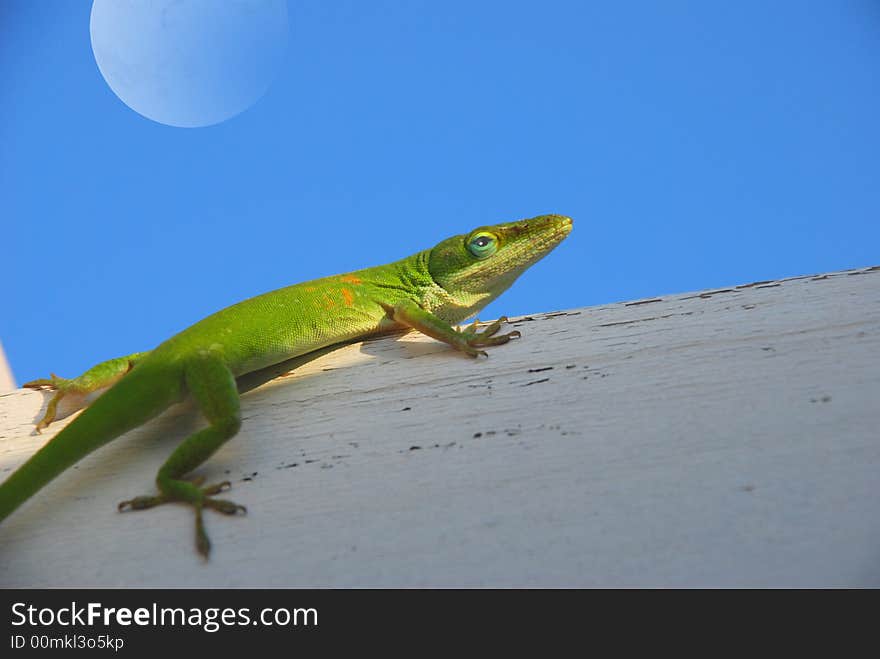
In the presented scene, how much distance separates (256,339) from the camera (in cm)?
173

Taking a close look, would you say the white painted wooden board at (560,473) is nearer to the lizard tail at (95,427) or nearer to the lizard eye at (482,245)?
the lizard tail at (95,427)

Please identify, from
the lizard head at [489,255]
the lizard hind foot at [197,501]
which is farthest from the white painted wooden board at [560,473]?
the lizard head at [489,255]

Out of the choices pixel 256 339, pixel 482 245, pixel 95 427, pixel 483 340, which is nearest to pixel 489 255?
pixel 482 245

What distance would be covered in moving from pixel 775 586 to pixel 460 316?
1.66 metres

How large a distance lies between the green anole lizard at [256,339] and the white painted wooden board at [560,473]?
0.05 metres

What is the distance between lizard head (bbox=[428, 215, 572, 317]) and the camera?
2252mm

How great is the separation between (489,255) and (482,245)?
43 mm

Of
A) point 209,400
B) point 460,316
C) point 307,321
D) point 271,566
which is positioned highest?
point 460,316

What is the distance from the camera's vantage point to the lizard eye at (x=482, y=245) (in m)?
2.25

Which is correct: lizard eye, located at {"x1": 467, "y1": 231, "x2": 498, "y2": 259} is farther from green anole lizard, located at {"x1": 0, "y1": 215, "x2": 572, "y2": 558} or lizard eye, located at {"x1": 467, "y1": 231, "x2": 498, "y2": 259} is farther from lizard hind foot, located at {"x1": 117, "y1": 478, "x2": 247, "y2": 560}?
lizard hind foot, located at {"x1": 117, "y1": 478, "x2": 247, "y2": 560}

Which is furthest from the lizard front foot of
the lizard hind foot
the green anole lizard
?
the lizard hind foot
